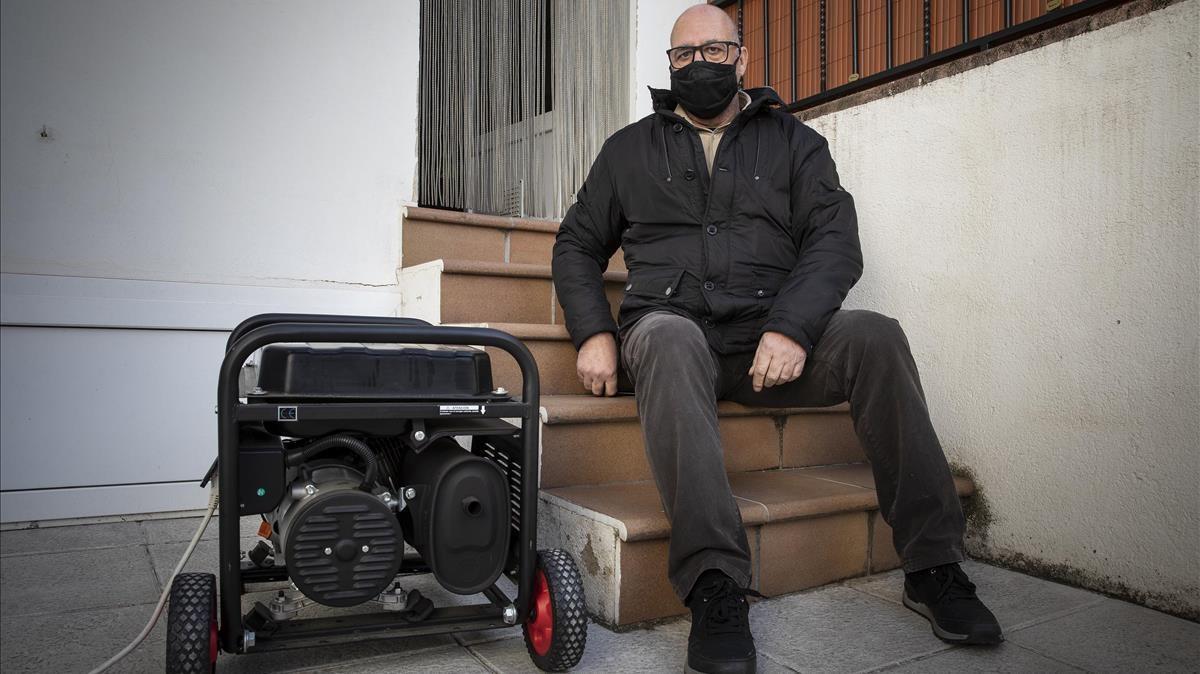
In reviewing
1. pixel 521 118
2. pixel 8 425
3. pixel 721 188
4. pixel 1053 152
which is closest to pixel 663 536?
pixel 721 188

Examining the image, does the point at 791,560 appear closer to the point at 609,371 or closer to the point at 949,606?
the point at 949,606

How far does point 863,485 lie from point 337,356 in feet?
4.36

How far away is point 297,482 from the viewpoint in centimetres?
124

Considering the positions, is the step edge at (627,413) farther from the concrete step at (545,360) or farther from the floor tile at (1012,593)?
the floor tile at (1012,593)

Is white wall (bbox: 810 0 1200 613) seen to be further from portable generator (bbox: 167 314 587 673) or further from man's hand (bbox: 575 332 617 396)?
portable generator (bbox: 167 314 587 673)

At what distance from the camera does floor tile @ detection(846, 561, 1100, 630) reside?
5.45 feet

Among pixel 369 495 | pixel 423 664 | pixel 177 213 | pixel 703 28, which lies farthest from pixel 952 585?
pixel 177 213

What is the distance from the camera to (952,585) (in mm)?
1530

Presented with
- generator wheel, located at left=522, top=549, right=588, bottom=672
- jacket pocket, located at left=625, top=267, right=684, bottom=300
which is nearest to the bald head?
jacket pocket, located at left=625, top=267, right=684, bottom=300

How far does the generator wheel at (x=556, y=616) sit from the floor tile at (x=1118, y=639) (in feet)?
2.78

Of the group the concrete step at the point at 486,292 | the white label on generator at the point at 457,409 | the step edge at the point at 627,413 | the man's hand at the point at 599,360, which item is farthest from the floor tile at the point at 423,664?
the concrete step at the point at 486,292

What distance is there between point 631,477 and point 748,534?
0.36 meters

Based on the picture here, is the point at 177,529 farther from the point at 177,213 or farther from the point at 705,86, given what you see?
the point at 705,86

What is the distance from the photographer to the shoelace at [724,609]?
1343 millimetres
